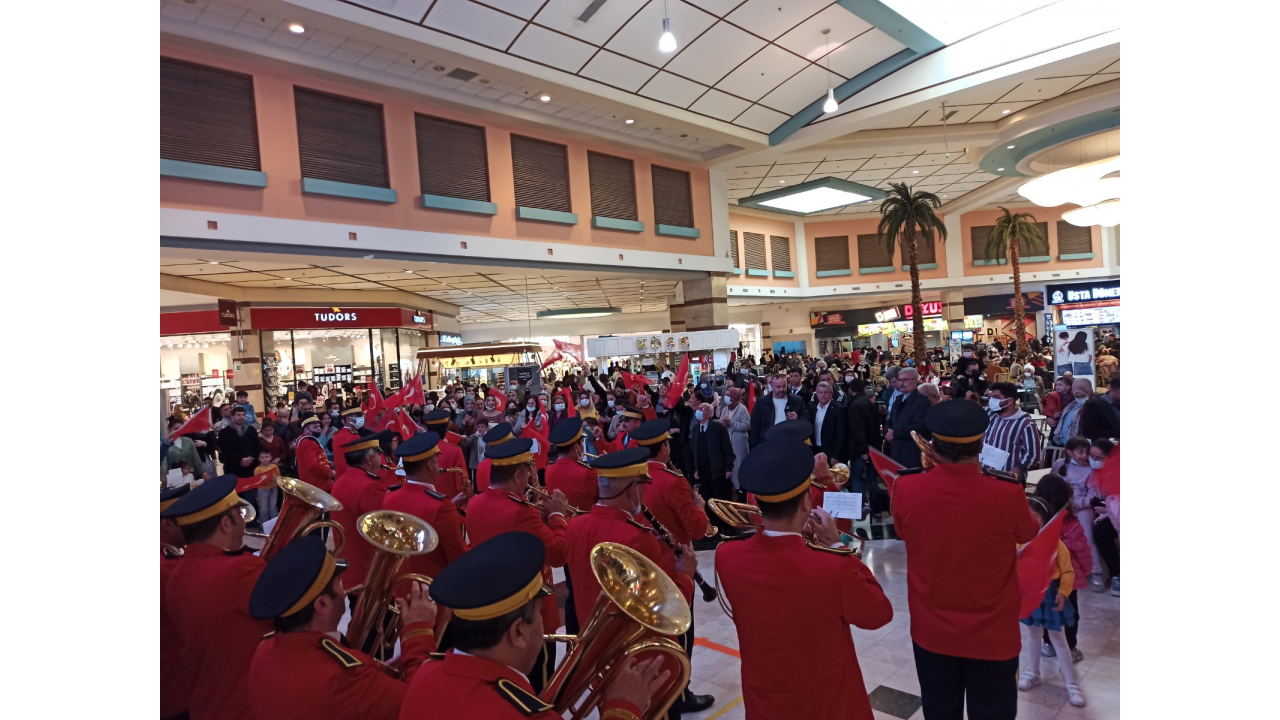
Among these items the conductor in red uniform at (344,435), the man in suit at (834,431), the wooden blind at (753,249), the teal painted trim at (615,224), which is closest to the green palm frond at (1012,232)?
the wooden blind at (753,249)

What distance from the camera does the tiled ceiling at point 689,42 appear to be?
1084cm

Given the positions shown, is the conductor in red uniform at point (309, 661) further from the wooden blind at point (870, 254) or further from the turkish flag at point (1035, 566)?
the wooden blind at point (870, 254)

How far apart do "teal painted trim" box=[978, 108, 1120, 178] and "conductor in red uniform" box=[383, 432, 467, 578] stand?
2051 cm

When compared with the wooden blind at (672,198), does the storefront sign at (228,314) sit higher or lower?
lower

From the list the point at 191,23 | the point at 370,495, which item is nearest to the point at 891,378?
the point at 370,495

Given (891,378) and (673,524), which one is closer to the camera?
(673,524)

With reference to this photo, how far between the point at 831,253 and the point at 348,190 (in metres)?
24.5

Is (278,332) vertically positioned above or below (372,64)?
below

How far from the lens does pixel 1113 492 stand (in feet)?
17.2

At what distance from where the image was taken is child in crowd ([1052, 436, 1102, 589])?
5346mm

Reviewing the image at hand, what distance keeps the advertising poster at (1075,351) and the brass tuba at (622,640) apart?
27.5 ft

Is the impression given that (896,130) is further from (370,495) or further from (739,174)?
(370,495)

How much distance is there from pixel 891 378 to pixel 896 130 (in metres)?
10.3

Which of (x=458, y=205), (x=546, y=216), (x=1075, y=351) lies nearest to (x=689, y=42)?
(x=546, y=216)
